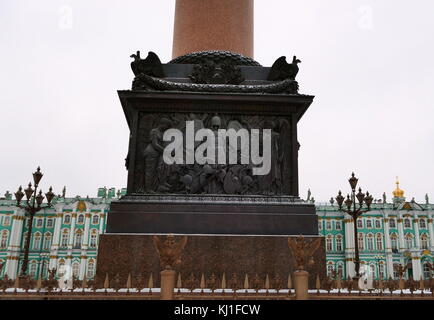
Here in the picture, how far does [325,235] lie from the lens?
200 ft

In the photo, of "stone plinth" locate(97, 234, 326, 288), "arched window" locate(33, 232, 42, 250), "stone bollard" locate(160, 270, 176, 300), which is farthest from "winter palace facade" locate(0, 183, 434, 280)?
"stone bollard" locate(160, 270, 176, 300)

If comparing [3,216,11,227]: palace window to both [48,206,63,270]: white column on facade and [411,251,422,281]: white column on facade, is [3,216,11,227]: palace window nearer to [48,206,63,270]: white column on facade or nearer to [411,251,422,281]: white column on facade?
[48,206,63,270]: white column on facade

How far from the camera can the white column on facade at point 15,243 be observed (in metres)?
58.0

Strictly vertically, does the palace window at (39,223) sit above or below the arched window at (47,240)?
above

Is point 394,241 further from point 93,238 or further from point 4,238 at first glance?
point 4,238

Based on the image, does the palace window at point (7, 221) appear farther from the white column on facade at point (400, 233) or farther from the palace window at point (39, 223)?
the white column on facade at point (400, 233)

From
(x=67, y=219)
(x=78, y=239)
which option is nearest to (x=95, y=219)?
(x=78, y=239)

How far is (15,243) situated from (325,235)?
46.1 metres

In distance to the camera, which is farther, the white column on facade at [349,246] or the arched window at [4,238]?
the white column on facade at [349,246]

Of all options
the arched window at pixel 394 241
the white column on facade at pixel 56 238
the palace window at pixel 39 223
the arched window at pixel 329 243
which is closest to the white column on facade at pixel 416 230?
the arched window at pixel 394 241

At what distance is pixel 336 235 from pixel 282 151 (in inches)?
2211
